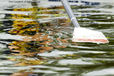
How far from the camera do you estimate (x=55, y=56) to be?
2990 mm

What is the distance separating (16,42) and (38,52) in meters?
0.49

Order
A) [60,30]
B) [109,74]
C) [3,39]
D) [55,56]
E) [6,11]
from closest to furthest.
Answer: [109,74]
[55,56]
[3,39]
[60,30]
[6,11]

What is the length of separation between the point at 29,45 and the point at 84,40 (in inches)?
25.2

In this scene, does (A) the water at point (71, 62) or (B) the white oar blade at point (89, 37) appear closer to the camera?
(A) the water at point (71, 62)

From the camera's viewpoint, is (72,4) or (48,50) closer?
(48,50)

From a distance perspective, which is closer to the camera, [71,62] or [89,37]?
[71,62]

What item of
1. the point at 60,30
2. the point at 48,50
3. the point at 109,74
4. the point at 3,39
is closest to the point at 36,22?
the point at 60,30

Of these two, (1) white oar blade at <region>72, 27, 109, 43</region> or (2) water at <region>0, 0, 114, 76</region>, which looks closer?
(2) water at <region>0, 0, 114, 76</region>

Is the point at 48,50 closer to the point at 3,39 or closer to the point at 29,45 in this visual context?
the point at 29,45

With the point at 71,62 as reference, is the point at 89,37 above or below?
above

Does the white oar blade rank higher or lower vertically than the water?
higher

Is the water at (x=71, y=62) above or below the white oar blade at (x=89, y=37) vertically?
below

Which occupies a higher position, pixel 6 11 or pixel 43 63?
pixel 6 11

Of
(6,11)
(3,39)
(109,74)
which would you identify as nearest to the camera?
(109,74)
